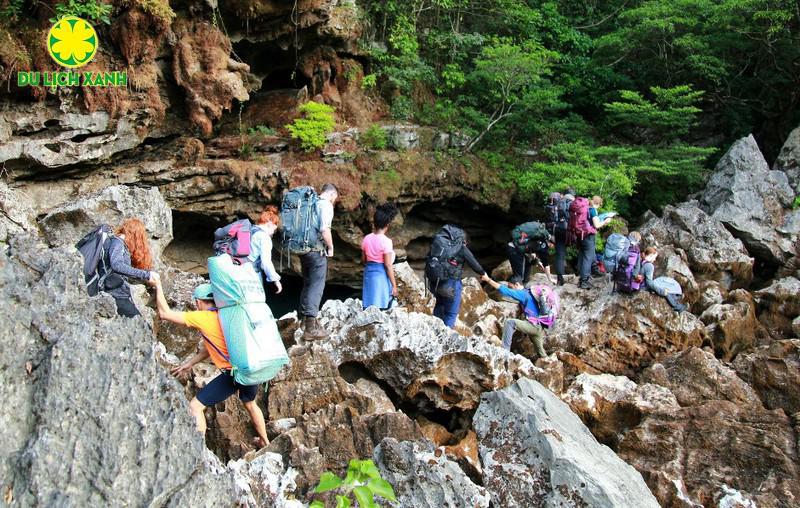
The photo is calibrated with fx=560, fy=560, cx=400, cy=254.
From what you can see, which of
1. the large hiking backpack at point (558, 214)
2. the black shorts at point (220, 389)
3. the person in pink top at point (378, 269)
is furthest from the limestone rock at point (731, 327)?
the black shorts at point (220, 389)

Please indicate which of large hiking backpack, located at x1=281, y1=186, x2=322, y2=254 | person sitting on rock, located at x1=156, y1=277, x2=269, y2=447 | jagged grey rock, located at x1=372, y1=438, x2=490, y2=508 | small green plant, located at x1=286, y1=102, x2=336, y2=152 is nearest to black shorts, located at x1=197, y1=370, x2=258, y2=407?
person sitting on rock, located at x1=156, y1=277, x2=269, y2=447

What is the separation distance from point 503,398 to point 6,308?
313cm

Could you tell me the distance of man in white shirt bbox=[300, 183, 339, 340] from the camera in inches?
244

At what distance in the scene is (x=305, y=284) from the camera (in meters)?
6.34

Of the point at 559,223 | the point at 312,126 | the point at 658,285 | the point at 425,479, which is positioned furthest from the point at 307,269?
the point at 312,126

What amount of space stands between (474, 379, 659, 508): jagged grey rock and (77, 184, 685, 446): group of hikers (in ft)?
5.44

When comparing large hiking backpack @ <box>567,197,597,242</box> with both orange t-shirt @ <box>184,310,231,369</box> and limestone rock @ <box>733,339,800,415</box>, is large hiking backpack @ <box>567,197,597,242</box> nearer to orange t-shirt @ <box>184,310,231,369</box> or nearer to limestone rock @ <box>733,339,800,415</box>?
limestone rock @ <box>733,339,800,415</box>

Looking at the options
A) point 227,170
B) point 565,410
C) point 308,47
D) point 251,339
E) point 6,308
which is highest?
point 308,47

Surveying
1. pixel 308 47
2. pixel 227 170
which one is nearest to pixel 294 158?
pixel 227 170

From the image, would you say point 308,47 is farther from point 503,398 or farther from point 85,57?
point 503,398

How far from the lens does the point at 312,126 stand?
13.6 meters

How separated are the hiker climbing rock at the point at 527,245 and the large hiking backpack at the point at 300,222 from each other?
5.27 metres

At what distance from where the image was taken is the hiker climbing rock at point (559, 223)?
33.8ft

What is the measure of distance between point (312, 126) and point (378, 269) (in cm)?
785
